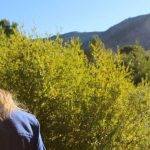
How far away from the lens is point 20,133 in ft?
5.98

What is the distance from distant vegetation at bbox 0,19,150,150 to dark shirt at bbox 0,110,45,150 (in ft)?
24.1

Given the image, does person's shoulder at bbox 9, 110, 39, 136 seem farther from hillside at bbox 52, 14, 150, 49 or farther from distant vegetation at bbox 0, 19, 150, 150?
hillside at bbox 52, 14, 150, 49

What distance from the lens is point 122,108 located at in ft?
32.8

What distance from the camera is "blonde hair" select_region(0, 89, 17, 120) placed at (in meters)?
1.82

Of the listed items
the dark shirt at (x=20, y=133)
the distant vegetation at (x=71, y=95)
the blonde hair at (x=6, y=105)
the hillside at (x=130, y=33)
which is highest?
the blonde hair at (x=6, y=105)

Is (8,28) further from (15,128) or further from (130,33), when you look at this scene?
(130,33)

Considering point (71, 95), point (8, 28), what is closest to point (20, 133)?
point (71, 95)

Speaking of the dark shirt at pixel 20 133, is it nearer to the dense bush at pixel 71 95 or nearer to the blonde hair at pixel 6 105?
the blonde hair at pixel 6 105

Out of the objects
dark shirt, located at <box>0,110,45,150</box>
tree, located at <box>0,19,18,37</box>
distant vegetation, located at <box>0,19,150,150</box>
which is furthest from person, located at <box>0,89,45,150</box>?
tree, located at <box>0,19,18,37</box>

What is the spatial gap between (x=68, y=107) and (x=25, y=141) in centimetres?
763

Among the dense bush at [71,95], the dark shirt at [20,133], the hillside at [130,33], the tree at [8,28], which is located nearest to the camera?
the dark shirt at [20,133]

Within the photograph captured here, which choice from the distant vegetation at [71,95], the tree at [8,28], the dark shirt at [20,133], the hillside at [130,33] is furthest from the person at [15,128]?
the hillside at [130,33]

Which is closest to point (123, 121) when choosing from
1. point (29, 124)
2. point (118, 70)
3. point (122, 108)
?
point (122, 108)

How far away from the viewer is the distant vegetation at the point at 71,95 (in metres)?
9.51
